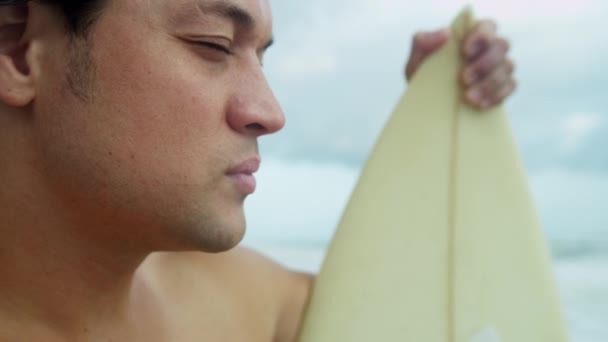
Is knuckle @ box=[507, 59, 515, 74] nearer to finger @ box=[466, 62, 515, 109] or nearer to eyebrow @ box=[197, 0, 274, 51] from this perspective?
finger @ box=[466, 62, 515, 109]

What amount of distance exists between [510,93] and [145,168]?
724 millimetres

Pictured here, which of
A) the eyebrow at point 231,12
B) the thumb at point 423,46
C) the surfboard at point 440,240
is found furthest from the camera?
the thumb at point 423,46

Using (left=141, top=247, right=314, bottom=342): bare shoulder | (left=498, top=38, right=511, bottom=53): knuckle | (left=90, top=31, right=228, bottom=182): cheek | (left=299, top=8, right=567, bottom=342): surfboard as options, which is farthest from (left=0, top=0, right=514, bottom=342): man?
(left=498, top=38, right=511, bottom=53): knuckle

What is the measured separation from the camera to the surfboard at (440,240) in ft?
4.45

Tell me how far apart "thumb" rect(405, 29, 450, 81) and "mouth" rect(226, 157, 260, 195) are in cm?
53

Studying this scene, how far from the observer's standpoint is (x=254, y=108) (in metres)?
1.08

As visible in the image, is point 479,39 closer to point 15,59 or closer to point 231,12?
point 231,12

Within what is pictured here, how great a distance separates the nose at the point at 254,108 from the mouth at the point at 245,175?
42mm

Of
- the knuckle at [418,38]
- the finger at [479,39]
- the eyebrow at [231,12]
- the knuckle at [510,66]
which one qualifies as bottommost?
the eyebrow at [231,12]

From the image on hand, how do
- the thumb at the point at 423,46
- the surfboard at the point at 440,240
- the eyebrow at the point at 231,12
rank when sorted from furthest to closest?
the thumb at the point at 423,46 → the surfboard at the point at 440,240 → the eyebrow at the point at 231,12

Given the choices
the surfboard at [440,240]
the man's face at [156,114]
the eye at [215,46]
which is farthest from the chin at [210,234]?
the surfboard at [440,240]

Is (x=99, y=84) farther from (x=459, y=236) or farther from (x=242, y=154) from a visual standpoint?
(x=459, y=236)

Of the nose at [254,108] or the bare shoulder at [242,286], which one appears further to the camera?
the bare shoulder at [242,286]

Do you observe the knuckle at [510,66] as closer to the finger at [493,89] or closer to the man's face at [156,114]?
the finger at [493,89]
